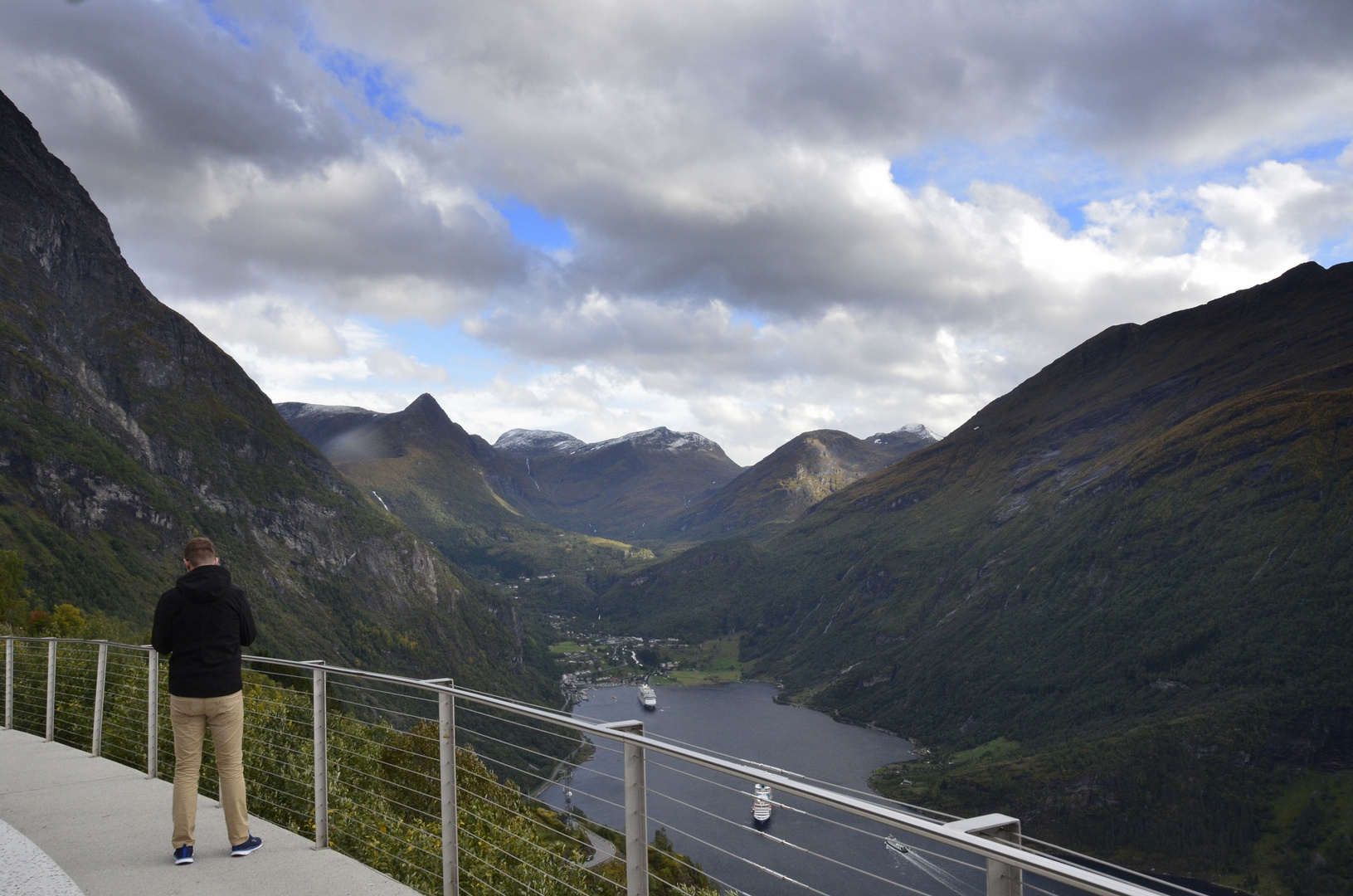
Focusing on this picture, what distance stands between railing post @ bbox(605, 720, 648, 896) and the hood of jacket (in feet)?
14.7

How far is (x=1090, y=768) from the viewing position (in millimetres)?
125875

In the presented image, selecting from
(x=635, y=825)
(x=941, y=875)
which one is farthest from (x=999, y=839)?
(x=941, y=875)

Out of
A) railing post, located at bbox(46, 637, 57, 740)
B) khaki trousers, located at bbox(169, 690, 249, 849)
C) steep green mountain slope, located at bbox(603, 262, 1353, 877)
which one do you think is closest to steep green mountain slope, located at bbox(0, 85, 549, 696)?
railing post, located at bbox(46, 637, 57, 740)

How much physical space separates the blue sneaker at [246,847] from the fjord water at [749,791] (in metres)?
15.0

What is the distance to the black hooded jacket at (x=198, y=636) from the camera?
734 cm

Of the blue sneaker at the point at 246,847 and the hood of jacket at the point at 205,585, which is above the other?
the hood of jacket at the point at 205,585

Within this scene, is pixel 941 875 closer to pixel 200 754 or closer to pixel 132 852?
pixel 132 852

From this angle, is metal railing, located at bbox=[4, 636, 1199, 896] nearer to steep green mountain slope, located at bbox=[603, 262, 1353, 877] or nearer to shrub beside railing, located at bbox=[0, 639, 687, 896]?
shrub beside railing, located at bbox=[0, 639, 687, 896]

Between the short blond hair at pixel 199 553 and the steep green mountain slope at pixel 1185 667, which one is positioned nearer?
the short blond hair at pixel 199 553

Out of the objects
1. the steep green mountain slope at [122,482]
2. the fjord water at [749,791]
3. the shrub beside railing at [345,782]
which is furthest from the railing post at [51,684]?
the steep green mountain slope at [122,482]

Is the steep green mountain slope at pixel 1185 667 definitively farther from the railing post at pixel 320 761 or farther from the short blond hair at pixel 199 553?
the short blond hair at pixel 199 553

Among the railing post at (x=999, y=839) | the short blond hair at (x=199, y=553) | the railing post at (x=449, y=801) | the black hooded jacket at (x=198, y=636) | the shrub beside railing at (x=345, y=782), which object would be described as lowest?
the shrub beside railing at (x=345, y=782)

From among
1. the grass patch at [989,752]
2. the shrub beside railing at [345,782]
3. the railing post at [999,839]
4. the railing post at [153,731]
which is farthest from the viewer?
the grass patch at [989,752]

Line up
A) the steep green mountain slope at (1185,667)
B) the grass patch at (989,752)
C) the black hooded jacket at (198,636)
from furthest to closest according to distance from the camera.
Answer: the grass patch at (989,752)
the steep green mountain slope at (1185,667)
the black hooded jacket at (198,636)
